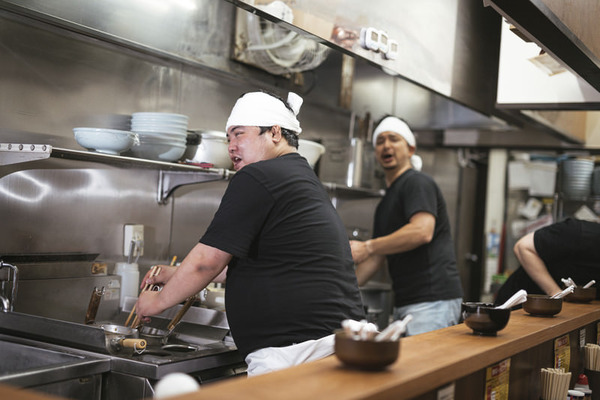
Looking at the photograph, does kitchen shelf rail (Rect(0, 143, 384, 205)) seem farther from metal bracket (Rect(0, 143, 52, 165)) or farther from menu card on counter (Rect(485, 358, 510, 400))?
menu card on counter (Rect(485, 358, 510, 400))

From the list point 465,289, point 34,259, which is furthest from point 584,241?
point 465,289

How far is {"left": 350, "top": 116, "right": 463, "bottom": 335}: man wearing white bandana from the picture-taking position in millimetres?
3541

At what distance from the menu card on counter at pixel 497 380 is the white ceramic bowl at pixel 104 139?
149 centimetres

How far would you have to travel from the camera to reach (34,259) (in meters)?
2.59

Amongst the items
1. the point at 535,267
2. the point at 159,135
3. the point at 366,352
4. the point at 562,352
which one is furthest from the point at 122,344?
the point at 535,267

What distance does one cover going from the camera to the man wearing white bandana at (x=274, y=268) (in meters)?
2.00

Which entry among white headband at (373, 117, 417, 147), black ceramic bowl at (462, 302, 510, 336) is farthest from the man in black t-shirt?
black ceramic bowl at (462, 302, 510, 336)

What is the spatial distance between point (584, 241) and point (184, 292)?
1860mm

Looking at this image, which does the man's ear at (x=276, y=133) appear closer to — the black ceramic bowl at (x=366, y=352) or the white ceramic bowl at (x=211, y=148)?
the white ceramic bowl at (x=211, y=148)

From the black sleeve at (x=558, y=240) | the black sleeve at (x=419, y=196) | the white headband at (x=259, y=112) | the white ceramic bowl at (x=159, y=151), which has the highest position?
the white headband at (x=259, y=112)

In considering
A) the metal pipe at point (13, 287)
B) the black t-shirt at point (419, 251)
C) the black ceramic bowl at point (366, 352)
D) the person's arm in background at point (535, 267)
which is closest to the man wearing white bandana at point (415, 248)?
the black t-shirt at point (419, 251)

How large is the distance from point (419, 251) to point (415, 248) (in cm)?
4

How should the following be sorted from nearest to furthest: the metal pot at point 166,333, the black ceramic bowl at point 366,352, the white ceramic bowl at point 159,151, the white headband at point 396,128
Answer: the black ceramic bowl at point 366,352, the metal pot at point 166,333, the white ceramic bowl at point 159,151, the white headband at point 396,128

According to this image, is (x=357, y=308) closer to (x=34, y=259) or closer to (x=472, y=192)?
(x=34, y=259)
